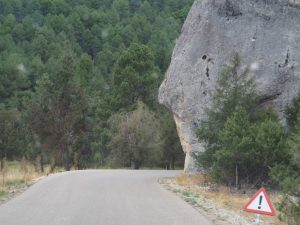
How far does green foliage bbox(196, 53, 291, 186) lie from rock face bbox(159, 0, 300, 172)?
349 centimetres

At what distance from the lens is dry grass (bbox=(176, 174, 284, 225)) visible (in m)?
15.7

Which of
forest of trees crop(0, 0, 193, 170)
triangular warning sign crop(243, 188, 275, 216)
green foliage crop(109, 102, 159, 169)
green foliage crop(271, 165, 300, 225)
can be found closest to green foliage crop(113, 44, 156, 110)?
forest of trees crop(0, 0, 193, 170)

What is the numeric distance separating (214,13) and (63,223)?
21.0 metres

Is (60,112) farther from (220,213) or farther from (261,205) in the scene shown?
(261,205)

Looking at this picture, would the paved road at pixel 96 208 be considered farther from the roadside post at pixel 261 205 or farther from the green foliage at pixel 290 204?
the green foliage at pixel 290 204

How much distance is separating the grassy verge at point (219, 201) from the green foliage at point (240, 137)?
0.94 metres

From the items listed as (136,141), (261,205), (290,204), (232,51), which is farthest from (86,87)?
(261,205)

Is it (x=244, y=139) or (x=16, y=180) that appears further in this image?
(x=16, y=180)

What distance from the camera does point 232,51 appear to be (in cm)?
2736

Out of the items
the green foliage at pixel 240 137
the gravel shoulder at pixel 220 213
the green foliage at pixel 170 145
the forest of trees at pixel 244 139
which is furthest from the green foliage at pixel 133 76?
the gravel shoulder at pixel 220 213

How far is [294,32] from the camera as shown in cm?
2812

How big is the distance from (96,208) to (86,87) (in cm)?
5043

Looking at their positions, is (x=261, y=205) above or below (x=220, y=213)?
above

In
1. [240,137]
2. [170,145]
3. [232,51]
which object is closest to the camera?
[240,137]
